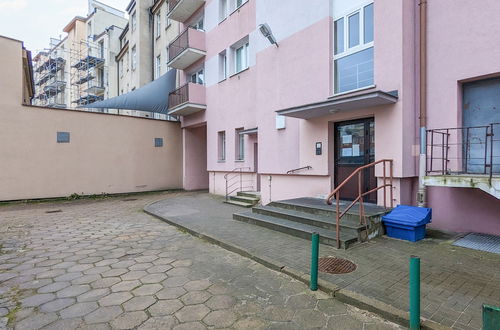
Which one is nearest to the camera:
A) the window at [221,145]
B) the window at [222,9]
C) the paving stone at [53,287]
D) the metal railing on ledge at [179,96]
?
the paving stone at [53,287]

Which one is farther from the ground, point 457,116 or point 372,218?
point 457,116

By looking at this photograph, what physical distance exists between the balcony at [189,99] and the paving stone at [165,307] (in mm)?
11693

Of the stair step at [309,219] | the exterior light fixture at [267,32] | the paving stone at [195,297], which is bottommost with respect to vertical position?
the paving stone at [195,297]

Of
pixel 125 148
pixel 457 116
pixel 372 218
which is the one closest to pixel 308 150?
pixel 372 218

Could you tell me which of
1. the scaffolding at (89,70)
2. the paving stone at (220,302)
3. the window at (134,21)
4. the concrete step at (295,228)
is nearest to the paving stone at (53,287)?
the paving stone at (220,302)

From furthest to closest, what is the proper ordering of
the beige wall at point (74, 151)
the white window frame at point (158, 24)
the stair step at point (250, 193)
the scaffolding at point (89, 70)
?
1. the scaffolding at point (89, 70)
2. the white window frame at point (158, 24)
3. the beige wall at point (74, 151)
4. the stair step at point (250, 193)

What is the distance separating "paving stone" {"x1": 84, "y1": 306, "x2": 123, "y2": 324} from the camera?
3.08 metres

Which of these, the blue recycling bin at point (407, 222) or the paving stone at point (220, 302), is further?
the blue recycling bin at point (407, 222)

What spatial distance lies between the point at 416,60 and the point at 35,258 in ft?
29.7

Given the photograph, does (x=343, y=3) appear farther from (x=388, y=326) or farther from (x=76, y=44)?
(x=76, y=44)

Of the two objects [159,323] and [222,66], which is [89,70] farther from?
[159,323]

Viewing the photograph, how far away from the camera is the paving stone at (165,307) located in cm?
324

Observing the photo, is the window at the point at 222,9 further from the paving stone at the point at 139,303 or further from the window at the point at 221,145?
the paving stone at the point at 139,303

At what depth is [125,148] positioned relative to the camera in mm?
15281
